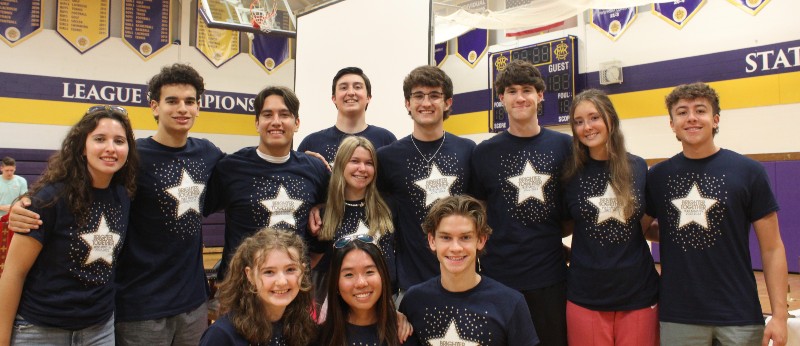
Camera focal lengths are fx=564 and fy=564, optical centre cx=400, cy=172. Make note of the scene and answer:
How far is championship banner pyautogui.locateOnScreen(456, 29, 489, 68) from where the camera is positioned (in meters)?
10.9

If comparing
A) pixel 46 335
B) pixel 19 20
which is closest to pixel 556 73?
pixel 46 335

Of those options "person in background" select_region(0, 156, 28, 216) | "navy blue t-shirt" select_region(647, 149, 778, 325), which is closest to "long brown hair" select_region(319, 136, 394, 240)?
"navy blue t-shirt" select_region(647, 149, 778, 325)

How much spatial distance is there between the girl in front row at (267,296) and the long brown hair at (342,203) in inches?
16.0

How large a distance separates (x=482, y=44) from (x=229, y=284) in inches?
370

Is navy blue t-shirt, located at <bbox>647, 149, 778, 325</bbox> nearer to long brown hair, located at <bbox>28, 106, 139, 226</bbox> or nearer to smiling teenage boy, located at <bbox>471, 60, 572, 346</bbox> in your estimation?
smiling teenage boy, located at <bbox>471, 60, 572, 346</bbox>

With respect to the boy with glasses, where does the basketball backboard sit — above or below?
above

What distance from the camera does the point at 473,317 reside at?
2307 millimetres

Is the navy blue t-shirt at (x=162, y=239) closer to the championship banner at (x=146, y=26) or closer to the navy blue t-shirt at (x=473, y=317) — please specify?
the navy blue t-shirt at (x=473, y=317)

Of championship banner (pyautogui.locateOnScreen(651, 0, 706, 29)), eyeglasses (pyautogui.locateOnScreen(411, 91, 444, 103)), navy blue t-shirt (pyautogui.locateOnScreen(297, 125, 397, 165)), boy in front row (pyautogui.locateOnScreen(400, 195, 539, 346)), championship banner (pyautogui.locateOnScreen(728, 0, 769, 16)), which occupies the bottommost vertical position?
boy in front row (pyautogui.locateOnScreen(400, 195, 539, 346))

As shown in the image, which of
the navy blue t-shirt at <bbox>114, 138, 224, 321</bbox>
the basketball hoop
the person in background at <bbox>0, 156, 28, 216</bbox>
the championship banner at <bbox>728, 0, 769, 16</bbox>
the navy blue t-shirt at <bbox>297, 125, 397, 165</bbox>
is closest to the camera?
the navy blue t-shirt at <bbox>114, 138, 224, 321</bbox>

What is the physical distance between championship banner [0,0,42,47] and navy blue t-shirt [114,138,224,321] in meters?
9.46

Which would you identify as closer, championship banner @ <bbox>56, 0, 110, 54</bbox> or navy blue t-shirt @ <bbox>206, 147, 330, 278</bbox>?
navy blue t-shirt @ <bbox>206, 147, 330, 278</bbox>

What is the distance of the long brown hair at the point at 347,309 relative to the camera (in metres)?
2.28

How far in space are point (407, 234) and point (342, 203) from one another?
14.3 inches
